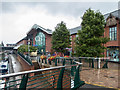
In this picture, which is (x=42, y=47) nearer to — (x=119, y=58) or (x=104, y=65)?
(x=119, y=58)

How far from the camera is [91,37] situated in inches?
551

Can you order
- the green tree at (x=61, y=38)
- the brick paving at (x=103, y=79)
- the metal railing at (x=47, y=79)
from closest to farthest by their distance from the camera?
the metal railing at (x=47, y=79), the brick paving at (x=103, y=79), the green tree at (x=61, y=38)

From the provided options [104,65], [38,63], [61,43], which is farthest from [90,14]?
[38,63]

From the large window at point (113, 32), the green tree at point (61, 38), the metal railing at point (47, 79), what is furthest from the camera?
the green tree at point (61, 38)

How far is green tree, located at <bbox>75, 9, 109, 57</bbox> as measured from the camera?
43.9 feet

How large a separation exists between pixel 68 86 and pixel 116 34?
15641 millimetres

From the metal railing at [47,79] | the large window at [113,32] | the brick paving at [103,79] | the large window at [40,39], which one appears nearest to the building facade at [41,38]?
the large window at [40,39]

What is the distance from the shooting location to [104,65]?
10477 millimetres

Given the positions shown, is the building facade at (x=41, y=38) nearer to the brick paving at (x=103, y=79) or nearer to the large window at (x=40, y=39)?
the large window at (x=40, y=39)

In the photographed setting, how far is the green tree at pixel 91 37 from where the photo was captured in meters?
13.4

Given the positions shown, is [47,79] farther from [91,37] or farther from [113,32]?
[113,32]

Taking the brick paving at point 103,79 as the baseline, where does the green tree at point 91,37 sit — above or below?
above

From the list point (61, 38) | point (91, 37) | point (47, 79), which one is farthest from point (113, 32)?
point (47, 79)

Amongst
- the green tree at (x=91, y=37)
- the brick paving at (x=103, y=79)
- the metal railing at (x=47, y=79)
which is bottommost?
the brick paving at (x=103, y=79)
